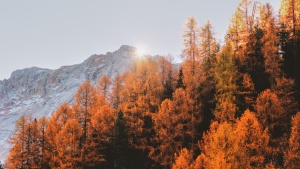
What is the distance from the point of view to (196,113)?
1671 inches

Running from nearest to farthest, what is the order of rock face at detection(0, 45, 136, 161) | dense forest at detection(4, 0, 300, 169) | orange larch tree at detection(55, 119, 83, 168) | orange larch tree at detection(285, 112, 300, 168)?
orange larch tree at detection(285, 112, 300, 168) < dense forest at detection(4, 0, 300, 169) < orange larch tree at detection(55, 119, 83, 168) < rock face at detection(0, 45, 136, 161)

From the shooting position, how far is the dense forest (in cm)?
3516

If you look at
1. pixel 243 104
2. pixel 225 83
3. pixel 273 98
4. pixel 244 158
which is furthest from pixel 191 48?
pixel 244 158

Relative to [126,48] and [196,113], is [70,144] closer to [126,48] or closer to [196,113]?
[196,113]

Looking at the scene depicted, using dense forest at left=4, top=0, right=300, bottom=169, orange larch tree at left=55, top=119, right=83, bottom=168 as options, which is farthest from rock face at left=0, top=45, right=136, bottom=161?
orange larch tree at left=55, top=119, right=83, bottom=168

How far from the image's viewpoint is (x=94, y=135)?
162 ft

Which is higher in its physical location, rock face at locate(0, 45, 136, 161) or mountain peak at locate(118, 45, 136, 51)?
mountain peak at locate(118, 45, 136, 51)

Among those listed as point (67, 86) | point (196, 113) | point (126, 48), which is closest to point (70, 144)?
point (196, 113)

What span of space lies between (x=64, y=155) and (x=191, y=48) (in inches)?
1018

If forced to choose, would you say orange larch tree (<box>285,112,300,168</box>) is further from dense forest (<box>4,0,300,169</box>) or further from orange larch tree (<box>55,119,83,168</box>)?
orange larch tree (<box>55,119,83,168</box>)

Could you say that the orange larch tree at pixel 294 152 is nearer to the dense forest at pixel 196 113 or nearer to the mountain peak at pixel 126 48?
the dense forest at pixel 196 113

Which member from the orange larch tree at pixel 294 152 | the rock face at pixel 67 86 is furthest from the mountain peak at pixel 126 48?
the orange larch tree at pixel 294 152

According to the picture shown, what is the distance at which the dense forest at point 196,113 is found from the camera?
3516cm

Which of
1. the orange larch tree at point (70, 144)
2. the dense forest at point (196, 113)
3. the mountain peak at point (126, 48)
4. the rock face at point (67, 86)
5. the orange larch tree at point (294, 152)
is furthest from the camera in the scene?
the mountain peak at point (126, 48)
